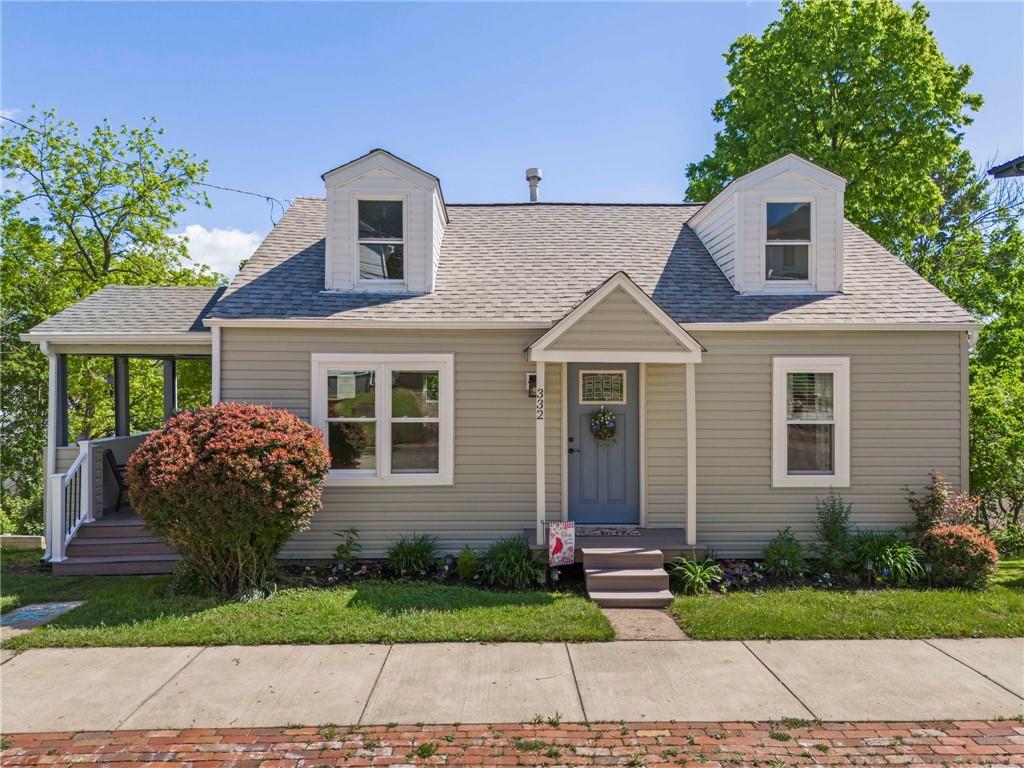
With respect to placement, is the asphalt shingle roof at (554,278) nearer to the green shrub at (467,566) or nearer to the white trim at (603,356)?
the white trim at (603,356)

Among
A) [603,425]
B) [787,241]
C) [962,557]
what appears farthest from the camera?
[787,241]

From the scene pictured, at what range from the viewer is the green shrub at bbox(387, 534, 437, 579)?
767cm

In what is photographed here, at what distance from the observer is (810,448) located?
838cm

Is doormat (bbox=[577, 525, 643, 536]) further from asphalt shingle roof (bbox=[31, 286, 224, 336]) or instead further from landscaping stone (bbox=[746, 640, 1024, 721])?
asphalt shingle roof (bbox=[31, 286, 224, 336])

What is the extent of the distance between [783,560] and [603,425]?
2776mm

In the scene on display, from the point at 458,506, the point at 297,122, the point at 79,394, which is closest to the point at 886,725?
the point at 458,506

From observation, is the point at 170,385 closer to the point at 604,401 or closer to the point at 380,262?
the point at 380,262

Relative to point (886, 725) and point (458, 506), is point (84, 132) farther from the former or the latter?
point (886, 725)

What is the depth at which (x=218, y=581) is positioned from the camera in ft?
22.5

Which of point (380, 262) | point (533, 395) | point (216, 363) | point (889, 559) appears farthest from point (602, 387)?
point (216, 363)

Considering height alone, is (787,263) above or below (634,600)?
above

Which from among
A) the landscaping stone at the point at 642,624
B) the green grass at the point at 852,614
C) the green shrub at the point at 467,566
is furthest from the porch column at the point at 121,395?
the green grass at the point at 852,614

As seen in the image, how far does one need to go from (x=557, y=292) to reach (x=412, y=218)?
2.30 metres

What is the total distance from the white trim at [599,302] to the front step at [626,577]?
2306 mm
